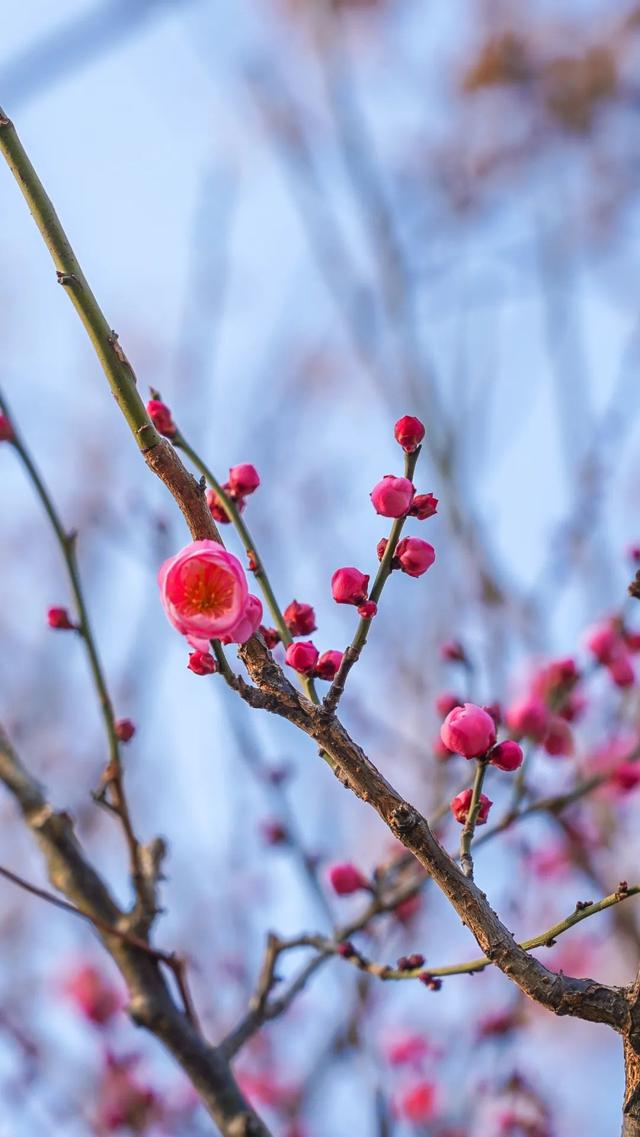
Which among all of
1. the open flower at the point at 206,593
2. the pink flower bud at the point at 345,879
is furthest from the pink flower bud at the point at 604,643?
the open flower at the point at 206,593

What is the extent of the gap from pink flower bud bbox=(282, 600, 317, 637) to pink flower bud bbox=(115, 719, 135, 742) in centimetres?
47

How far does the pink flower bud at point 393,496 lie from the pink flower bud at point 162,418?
0.93 feet

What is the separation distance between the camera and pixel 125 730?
1.94 meters

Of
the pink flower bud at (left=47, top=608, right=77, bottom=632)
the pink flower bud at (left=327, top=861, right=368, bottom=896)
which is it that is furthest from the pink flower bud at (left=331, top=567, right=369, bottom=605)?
the pink flower bud at (left=327, top=861, right=368, bottom=896)

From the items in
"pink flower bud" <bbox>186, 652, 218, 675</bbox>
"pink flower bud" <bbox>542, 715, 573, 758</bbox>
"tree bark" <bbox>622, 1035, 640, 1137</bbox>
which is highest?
"pink flower bud" <bbox>542, 715, 573, 758</bbox>

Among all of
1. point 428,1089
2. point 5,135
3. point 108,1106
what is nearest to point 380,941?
point 108,1106

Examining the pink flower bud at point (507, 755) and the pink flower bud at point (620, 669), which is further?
the pink flower bud at point (620, 669)

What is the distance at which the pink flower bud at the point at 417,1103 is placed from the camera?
3180mm

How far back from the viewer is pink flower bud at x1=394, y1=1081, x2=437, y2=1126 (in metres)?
3.18

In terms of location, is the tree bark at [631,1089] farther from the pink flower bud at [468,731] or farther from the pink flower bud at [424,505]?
the pink flower bud at [424,505]

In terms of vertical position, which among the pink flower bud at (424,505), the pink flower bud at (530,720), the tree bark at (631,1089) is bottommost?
the tree bark at (631,1089)

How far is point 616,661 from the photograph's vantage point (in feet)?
7.93

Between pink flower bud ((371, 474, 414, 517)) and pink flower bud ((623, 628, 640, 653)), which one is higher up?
pink flower bud ((623, 628, 640, 653))

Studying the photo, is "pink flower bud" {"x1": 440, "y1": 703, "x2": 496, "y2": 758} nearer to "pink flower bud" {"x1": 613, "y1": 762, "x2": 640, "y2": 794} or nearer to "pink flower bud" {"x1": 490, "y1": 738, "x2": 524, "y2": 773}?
"pink flower bud" {"x1": 490, "y1": 738, "x2": 524, "y2": 773}
